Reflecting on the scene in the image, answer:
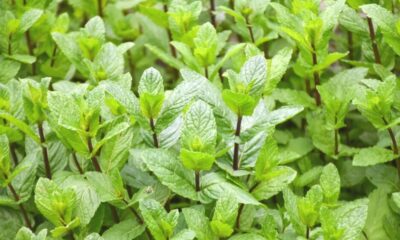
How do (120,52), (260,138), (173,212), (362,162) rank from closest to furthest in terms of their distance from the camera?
(173,212) < (260,138) < (362,162) < (120,52)

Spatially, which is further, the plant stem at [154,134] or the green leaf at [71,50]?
the green leaf at [71,50]

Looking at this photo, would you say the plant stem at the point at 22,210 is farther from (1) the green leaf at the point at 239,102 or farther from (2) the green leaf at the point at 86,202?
(1) the green leaf at the point at 239,102

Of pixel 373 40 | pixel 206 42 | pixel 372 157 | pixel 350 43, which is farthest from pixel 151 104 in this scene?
pixel 350 43

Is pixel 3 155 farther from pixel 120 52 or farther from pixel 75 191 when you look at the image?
pixel 120 52

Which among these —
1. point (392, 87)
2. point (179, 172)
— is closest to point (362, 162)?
point (392, 87)

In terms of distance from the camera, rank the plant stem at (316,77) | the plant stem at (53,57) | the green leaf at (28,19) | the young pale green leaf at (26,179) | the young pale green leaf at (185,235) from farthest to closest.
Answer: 1. the plant stem at (53,57)
2. the green leaf at (28,19)
3. the plant stem at (316,77)
4. the young pale green leaf at (26,179)
5. the young pale green leaf at (185,235)

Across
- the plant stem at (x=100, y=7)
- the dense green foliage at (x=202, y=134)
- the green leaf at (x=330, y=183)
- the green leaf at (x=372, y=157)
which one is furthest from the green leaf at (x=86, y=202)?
Answer: the plant stem at (x=100, y=7)

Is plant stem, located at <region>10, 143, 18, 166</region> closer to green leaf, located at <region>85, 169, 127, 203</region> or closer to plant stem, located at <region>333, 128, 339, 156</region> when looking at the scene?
green leaf, located at <region>85, 169, 127, 203</region>
